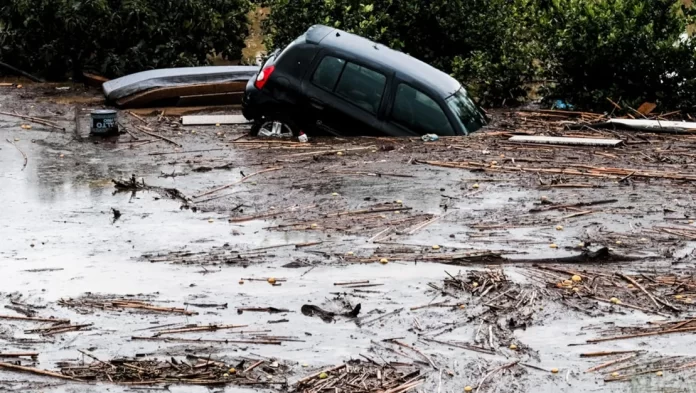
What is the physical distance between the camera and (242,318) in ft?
26.7

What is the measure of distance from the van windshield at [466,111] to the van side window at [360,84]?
932 millimetres

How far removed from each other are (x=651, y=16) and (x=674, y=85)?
1118 millimetres

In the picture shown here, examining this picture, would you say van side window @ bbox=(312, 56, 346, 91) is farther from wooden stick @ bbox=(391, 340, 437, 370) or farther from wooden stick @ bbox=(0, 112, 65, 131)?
wooden stick @ bbox=(391, 340, 437, 370)

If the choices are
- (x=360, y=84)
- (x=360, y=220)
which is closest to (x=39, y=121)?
(x=360, y=84)

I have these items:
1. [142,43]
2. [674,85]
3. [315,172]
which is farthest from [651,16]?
Answer: [142,43]

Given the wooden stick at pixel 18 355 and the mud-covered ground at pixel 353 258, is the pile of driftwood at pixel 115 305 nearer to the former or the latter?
the mud-covered ground at pixel 353 258

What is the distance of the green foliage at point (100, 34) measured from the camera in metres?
19.8

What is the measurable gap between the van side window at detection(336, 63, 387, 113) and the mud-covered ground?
663mm

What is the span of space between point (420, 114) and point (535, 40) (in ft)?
18.6

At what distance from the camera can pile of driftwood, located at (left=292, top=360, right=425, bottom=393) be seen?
684 cm

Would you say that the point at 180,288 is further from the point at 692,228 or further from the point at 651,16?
the point at 651,16

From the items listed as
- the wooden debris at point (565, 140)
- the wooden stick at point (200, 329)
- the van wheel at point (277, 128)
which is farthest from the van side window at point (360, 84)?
the wooden stick at point (200, 329)

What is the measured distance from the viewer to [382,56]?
1484cm

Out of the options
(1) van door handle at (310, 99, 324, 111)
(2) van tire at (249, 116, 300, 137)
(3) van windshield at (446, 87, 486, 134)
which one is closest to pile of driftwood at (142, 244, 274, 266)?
(1) van door handle at (310, 99, 324, 111)
